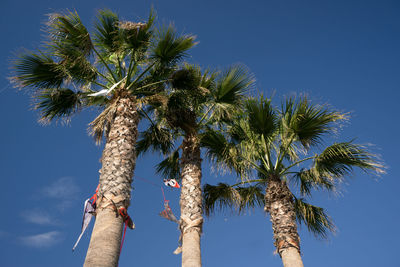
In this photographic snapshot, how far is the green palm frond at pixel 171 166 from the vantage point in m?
10.8

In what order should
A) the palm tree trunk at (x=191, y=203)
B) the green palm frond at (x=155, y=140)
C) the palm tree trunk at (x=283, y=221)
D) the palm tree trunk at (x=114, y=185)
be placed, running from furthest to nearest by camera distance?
1. the green palm frond at (x=155, y=140)
2. the palm tree trunk at (x=283, y=221)
3. the palm tree trunk at (x=191, y=203)
4. the palm tree trunk at (x=114, y=185)

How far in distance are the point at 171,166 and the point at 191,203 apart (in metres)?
3.11

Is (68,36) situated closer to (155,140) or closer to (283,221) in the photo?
(155,140)

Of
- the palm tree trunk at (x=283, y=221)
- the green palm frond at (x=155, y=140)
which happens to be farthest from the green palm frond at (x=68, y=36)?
the palm tree trunk at (x=283, y=221)

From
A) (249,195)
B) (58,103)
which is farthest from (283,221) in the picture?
(58,103)

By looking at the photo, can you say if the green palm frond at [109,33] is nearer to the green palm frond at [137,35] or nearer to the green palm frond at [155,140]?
the green palm frond at [137,35]

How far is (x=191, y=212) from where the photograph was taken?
306 inches

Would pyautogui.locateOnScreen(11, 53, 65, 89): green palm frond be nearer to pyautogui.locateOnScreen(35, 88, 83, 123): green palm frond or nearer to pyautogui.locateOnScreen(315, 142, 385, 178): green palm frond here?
pyautogui.locateOnScreen(35, 88, 83, 123): green palm frond

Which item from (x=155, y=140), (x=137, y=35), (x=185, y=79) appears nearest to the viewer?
(x=137, y=35)

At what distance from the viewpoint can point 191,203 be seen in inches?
311

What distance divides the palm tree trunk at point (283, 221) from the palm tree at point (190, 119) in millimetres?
2095

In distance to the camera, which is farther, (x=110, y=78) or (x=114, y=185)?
(x=110, y=78)

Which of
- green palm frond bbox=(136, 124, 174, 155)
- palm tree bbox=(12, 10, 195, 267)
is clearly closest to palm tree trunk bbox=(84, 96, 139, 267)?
palm tree bbox=(12, 10, 195, 267)

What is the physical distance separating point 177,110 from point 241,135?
2.10m
